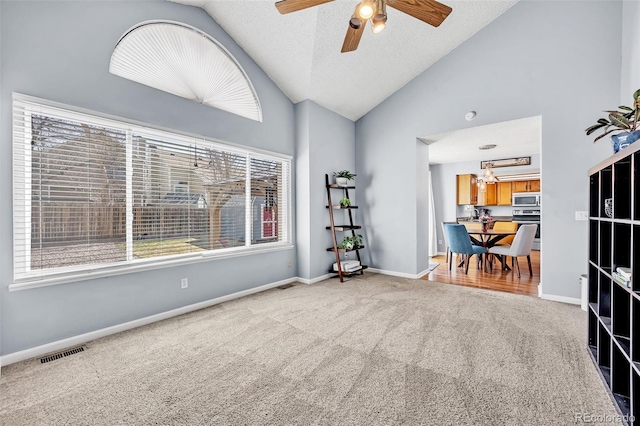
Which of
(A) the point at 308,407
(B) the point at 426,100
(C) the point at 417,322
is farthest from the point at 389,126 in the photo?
(A) the point at 308,407

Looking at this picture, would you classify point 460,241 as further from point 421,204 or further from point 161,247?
point 161,247

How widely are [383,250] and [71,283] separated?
4.12 metres

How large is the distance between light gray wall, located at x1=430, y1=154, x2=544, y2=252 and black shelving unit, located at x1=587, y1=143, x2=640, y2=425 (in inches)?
208

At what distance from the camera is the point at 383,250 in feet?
16.2

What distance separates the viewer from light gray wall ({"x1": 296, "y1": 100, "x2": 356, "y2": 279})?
429 centimetres

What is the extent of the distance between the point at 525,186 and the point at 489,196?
836mm

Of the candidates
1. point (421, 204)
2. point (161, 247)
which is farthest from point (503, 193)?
point (161, 247)

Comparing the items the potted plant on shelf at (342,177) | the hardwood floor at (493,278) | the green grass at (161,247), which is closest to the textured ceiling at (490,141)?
the potted plant on shelf at (342,177)

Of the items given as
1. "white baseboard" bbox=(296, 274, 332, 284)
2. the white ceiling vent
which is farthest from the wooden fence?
"white baseboard" bbox=(296, 274, 332, 284)

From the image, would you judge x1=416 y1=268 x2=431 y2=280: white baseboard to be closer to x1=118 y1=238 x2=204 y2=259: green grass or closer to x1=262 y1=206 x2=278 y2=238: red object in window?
x1=262 y1=206 x2=278 y2=238: red object in window

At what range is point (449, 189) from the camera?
731 cm

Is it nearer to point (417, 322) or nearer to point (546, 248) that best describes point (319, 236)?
point (417, 322)

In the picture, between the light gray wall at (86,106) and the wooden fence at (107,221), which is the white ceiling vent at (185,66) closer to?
the light gray wall at (86,106)

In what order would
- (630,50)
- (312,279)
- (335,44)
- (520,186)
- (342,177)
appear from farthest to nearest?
(520,186) < (342,177) < (312,279) < (335,44) < (630,50)
